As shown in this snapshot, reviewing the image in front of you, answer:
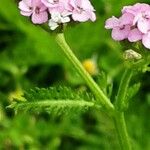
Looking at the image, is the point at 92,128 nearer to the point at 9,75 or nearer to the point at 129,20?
the point at 9,75

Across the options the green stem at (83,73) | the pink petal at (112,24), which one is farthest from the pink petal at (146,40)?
the green stem at (83,73)

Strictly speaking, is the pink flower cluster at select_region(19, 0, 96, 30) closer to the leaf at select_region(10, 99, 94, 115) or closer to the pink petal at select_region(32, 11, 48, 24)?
the pink petal at select_region(32, 11, 48, 24)

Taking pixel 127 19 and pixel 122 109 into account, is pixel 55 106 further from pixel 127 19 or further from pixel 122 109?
pixel 127 19

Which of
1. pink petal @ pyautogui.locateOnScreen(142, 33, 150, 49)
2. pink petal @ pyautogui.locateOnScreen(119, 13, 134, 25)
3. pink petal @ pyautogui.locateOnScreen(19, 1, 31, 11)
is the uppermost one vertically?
pink petal @ pyautogui.locateOnScreen(19, 1, 31, 11)

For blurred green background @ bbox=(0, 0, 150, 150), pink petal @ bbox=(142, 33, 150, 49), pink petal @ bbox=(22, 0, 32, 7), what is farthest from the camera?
blurred green background @ bbox=(0, 0, 150, 150)

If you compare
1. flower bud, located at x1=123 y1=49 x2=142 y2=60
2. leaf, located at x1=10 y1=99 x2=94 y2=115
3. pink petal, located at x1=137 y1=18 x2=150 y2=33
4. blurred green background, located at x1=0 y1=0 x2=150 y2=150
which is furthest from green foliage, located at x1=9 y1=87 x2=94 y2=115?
blurred green background, located at x1=0 y1=0 x2=150 y2=150

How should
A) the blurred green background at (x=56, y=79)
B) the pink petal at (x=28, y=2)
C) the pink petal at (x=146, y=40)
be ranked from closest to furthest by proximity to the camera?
the pink petal at (x=146, y=40), the pink petal at (x=28, y=2), the blurred green background at (x=56, y=79)

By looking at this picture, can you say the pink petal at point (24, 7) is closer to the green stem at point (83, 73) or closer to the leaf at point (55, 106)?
the green stem at point (83, 73)
